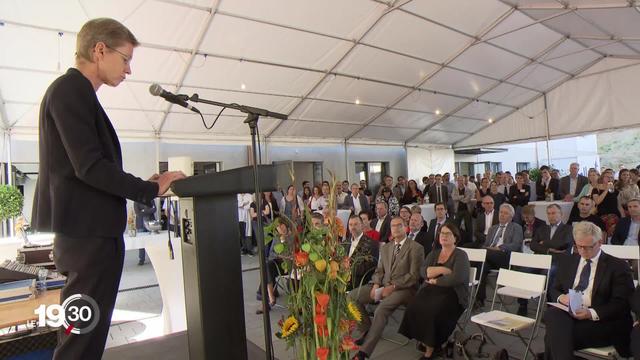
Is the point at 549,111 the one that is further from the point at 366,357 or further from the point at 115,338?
the point at 115,338

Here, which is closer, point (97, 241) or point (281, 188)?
point (97, 241)

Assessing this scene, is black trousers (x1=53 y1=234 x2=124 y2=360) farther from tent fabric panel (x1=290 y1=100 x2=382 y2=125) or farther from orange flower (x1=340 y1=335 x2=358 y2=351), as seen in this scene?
tent fabric panel (x1=290 y1=100 x2=382 y2=125)

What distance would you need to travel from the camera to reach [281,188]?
1.47m

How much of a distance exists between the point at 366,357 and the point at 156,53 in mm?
5538

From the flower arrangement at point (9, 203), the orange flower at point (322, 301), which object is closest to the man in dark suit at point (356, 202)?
the flower arrangement at point (9, 203)

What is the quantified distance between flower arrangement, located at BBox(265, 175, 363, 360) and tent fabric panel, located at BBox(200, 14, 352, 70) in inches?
216

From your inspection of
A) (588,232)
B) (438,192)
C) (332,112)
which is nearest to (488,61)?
(438,192)

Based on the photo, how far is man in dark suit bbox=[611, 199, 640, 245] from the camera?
434cm

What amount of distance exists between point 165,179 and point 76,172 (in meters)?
0.24

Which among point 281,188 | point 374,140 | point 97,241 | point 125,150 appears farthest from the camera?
point 374,140

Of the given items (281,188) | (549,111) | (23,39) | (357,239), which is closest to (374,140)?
(549,111)

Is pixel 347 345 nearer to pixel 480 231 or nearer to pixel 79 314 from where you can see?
pixel 79 314

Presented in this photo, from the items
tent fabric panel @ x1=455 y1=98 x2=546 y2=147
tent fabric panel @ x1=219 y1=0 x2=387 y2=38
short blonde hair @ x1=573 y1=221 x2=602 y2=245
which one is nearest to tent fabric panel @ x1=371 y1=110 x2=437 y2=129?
tent fabric panel @ x1=455 y1=98 x2=546 y2=147

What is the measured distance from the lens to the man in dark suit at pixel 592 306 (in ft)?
8.06
